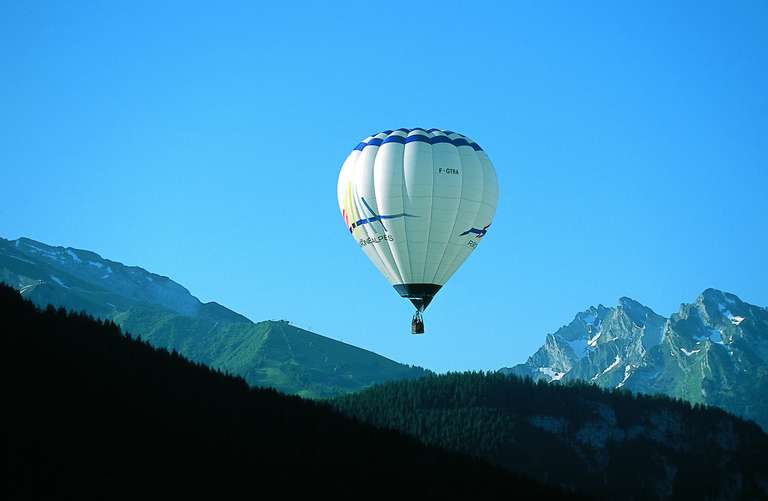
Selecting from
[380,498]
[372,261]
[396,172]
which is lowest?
[380,498]

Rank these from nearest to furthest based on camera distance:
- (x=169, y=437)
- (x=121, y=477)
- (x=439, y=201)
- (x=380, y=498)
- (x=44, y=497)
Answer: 1. (x=439, y=201)
2. (x=44, y=497)
3. (x=121, y=477)
4. (x=169, y=437)
5. (x=380, y=498)

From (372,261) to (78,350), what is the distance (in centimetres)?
7565

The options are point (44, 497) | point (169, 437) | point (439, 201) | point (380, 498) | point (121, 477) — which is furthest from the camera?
point (380, 498)

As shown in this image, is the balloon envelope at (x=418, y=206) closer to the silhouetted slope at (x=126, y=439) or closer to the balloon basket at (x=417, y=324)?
the balloon basket at (x=417, y=324)

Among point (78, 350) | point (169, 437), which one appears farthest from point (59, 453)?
point (78, 350)

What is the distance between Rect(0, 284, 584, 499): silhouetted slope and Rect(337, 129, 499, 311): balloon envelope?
46878 mm

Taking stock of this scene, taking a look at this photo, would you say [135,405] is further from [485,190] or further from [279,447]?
[485,190]

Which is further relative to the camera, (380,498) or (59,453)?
(380,498)

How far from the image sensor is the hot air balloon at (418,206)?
126 metres

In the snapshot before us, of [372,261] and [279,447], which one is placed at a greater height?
[372,261]

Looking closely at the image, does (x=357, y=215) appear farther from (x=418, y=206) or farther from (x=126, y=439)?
(x=126, y=439)

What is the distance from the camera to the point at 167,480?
162625mm

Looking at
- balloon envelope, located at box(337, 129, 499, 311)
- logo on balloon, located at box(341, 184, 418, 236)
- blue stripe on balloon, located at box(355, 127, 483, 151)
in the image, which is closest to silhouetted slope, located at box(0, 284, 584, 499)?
logo on balloon, located at box(341, 184, 418, 236)

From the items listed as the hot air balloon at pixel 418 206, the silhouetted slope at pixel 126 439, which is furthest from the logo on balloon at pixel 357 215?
the silhouetted slope at pixel 126 439
